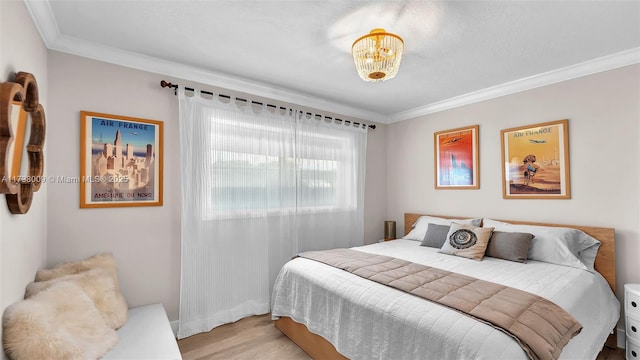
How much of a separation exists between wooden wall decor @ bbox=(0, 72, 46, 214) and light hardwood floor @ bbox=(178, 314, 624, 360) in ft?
5.42

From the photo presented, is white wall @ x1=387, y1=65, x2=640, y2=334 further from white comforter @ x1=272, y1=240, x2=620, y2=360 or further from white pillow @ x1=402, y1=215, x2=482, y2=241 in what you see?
white comforter @ x1=272, y1=240, x2=620, y2=360

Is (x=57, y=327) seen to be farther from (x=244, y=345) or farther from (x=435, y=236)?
(x=435, y=236)

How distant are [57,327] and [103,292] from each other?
1.76 feet

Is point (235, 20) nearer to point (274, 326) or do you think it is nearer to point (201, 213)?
point (201, 213)

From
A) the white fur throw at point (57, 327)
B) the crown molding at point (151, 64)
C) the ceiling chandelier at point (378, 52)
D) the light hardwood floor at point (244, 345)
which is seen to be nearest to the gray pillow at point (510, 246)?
the light hardwood floor at point (244, 345)

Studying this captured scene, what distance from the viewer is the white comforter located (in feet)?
4.90

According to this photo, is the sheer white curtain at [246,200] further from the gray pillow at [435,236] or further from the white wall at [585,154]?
the white wall at [585,154]

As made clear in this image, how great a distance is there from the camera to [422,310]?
1696mm

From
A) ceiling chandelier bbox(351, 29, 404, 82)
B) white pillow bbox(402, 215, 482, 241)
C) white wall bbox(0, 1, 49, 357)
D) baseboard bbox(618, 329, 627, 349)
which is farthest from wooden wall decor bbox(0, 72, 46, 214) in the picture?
baseboard bbox(618, 329, 627, 349)

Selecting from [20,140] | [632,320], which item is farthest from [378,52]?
[632,320]

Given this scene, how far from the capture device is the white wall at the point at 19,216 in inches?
55.2

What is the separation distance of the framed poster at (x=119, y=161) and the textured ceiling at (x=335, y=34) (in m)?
0.54

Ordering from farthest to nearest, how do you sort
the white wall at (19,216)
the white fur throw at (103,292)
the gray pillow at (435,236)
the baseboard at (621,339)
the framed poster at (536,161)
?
the gray pillow at (435,236), the framed poster at (536,161), the baseboard at (621,339), the white fur throw at (103,292), the white wall at (19,216)

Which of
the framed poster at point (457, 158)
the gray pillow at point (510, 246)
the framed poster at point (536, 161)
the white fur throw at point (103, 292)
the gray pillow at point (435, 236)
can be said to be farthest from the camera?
the framed poster at point (457, 158)
